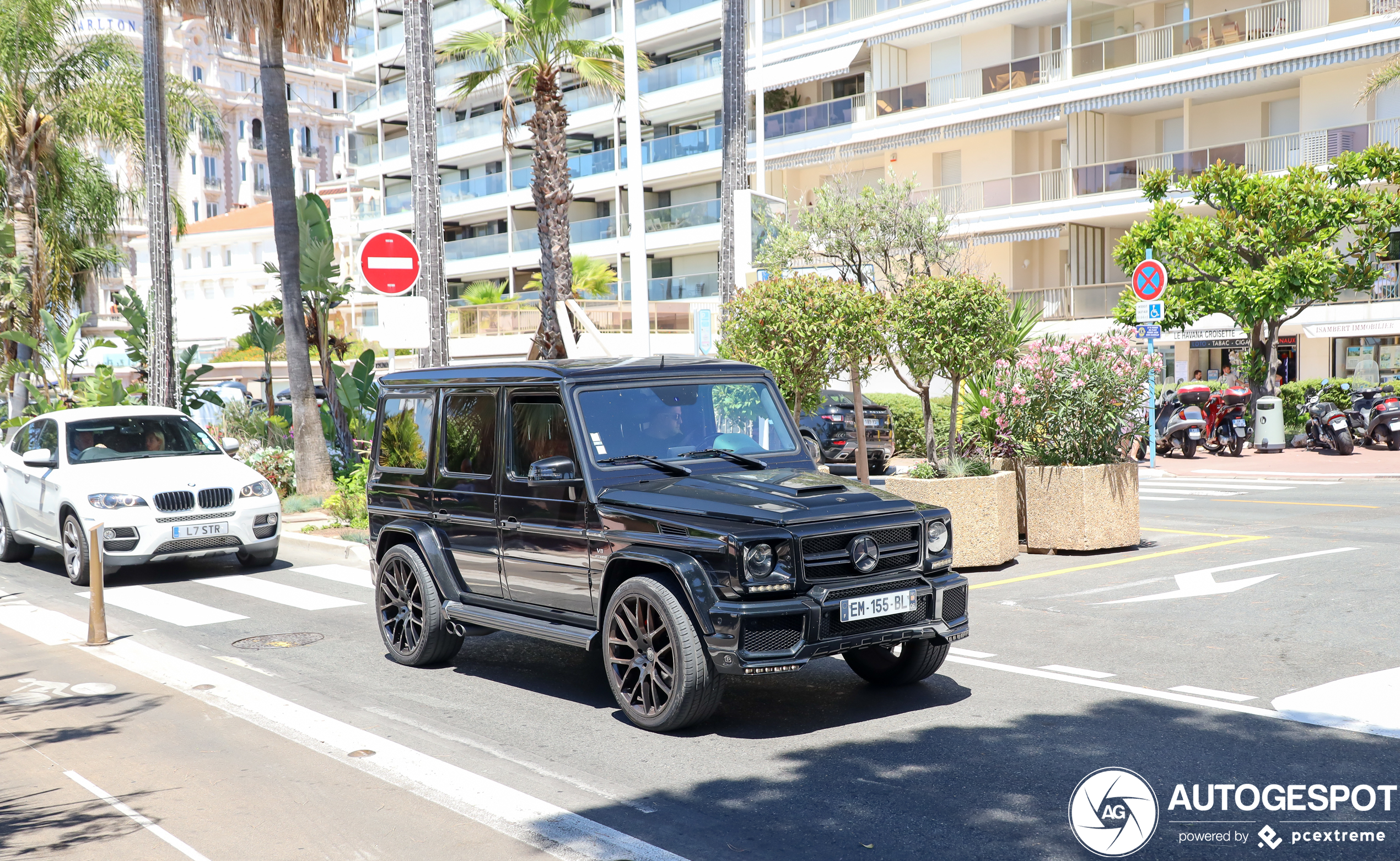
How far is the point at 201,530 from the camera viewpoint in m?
12.0

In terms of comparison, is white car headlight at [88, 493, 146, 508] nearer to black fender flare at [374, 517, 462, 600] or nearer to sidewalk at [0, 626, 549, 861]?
sidewalk at [0, 626, 549, 861]

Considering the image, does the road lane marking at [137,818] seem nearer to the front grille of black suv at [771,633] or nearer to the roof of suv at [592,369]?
the front grille of black suv at [771,633]

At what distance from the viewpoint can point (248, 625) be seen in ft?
31.8

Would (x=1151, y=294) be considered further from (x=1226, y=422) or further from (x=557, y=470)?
(x=557, y=470)

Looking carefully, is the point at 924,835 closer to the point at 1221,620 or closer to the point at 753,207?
the point at 1221,620

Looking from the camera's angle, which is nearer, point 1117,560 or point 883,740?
point 883,740

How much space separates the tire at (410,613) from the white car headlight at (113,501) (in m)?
4.69

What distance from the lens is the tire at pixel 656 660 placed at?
5914 millimetres

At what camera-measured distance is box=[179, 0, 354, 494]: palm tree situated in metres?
17.0

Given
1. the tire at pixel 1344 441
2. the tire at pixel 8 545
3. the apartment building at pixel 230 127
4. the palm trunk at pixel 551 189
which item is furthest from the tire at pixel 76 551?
the apartment building at pixel 230 127

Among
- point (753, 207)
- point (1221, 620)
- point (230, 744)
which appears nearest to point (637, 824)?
point (230, 744)

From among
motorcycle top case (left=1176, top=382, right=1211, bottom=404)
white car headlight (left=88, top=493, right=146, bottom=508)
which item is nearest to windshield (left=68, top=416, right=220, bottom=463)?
white car headlight (left=88, top=493, right=146, bottom=508)

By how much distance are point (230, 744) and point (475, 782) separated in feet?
5.37

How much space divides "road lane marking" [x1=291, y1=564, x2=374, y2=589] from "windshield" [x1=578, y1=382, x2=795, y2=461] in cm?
533
